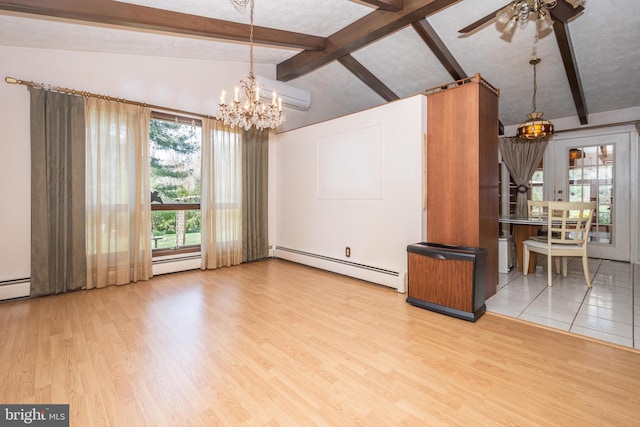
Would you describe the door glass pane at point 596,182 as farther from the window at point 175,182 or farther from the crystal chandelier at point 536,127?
the window at point 175,182

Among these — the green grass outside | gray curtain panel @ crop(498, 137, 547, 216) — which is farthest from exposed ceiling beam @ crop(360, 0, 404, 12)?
gray curtain panel @ crop(498, 137, 547, 216)

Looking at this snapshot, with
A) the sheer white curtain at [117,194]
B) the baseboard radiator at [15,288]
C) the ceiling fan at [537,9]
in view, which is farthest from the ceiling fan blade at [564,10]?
the baseboard radiator at [15,288]

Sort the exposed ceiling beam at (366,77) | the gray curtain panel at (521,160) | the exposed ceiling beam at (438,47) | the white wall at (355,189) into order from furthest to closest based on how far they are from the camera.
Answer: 1. the gray curtain panel at (521,160)
2. the exposed ceiling beam at (366,77)
3. the exposed ceiling beam at (438,47)
4. the white wall at (355,189)

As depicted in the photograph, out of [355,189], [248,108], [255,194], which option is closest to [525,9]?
[355,189]

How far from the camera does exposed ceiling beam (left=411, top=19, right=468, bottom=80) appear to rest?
12.1ft

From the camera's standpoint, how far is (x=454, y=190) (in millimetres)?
3080

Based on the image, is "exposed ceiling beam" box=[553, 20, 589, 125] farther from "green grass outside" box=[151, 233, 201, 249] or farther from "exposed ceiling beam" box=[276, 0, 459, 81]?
"green grass outside" box=[151, 233, 201, 249]

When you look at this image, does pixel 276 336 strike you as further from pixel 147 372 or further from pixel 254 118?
pixel 254 118

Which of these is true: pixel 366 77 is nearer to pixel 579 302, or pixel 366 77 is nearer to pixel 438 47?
pixel 438 47

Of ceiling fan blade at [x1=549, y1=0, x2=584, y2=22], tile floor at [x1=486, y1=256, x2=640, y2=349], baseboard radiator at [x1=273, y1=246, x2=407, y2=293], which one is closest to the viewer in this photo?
tile floor at [x1=486, y1=256, x2=640, y2=349]

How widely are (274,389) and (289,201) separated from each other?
12.6 feet

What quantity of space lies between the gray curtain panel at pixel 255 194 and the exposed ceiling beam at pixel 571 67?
4.32 meters

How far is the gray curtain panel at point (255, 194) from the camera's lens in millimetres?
4914

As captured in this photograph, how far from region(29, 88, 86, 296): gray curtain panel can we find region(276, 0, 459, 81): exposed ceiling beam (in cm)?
311
